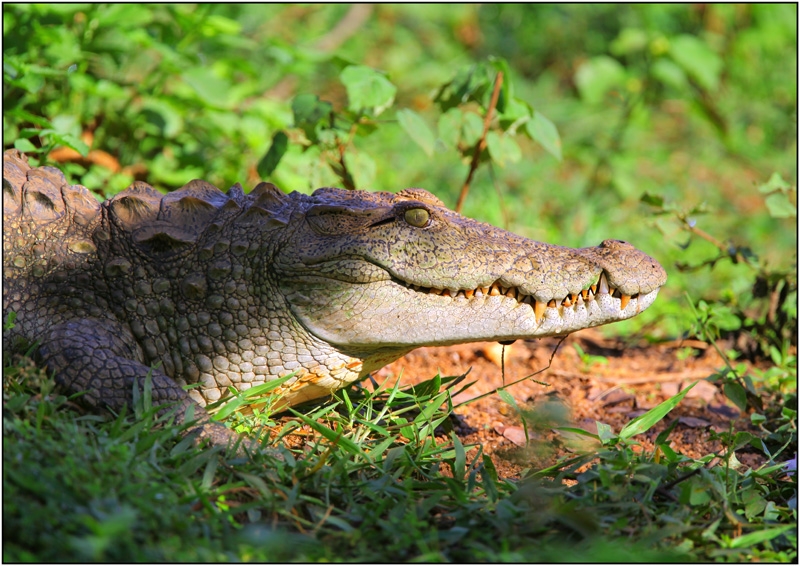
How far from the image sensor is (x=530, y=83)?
9.20 meters

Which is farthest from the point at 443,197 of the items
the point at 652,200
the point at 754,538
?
the point at 754,538

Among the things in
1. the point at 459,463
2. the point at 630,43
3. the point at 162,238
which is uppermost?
the point at 630,43

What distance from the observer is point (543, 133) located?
4.57 metres

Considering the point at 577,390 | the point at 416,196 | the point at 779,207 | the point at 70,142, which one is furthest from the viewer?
the point at 779,207

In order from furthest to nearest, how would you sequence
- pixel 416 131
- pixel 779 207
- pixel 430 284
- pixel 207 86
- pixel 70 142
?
pixel 207 86 → pixel 416 131 → pixel 779 207 → pixel 70 142 → pixel 430 284

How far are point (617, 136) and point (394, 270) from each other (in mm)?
5213

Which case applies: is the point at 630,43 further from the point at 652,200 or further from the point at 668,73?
the point at 652,200

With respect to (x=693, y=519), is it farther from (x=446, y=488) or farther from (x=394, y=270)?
(x=394, y=270)

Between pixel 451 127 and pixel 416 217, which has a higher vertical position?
pixel 451 127

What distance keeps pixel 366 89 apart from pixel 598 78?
15.7 ft

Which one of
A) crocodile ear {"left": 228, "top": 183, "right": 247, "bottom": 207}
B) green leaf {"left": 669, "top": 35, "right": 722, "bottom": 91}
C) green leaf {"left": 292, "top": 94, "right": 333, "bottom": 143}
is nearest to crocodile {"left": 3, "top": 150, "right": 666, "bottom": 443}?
crocodile ear {"left": 228, "top": 183, "right": 247, "bottom": 207}

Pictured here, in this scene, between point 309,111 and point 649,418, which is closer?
point 649,418

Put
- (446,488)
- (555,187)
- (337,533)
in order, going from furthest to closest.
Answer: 1. (555,187)
2. (446,488)
3. (337,533)

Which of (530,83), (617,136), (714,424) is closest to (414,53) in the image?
(530,83)
